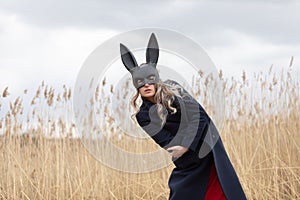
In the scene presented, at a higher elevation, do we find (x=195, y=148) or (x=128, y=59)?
(x=128, y=59)

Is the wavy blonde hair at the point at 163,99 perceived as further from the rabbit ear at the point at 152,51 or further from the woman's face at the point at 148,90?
the rabbit ear at the point at 152,51

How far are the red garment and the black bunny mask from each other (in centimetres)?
52

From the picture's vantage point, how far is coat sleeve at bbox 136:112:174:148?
2.18 meters

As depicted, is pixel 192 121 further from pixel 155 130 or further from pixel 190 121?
pixel 155 130

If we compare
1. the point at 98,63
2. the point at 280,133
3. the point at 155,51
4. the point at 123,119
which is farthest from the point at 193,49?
the point at 280,133

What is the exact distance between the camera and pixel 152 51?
225cm

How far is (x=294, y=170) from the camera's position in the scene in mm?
3664

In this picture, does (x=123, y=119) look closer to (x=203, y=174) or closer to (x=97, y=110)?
(x=97, y=110)

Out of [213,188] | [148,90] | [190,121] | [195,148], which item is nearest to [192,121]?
[190,121]

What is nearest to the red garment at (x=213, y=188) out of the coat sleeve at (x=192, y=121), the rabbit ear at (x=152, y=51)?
the coat sleeve at (x=192, y=121)

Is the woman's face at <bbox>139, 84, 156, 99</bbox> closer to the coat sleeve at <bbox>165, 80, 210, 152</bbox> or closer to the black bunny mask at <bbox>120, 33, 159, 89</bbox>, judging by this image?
the black bunny mask at <bbox>120, 33, 159, 89</bbox>

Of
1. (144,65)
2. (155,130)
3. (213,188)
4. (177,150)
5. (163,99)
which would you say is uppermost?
(144,65)

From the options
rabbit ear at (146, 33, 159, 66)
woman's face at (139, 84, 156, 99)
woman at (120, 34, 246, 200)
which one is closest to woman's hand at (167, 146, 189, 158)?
woman at (120, 34, 246, 200)

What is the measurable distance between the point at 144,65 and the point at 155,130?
31 centimetres
